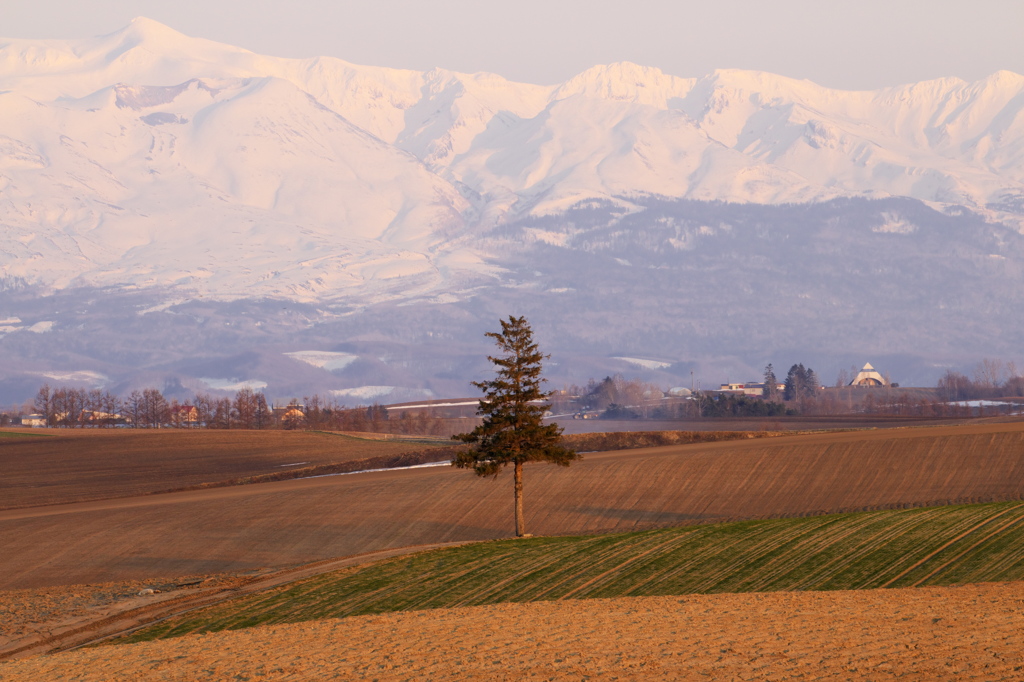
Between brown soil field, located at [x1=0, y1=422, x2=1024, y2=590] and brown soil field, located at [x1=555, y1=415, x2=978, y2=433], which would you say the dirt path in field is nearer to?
brown soil field, located at [x1=0, y1=422, x2=1024, y2=590]

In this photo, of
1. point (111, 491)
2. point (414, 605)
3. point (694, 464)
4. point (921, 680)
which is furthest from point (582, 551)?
point (111, 491)

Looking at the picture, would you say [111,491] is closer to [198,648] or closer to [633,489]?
[633,489]

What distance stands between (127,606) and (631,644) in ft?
67.3

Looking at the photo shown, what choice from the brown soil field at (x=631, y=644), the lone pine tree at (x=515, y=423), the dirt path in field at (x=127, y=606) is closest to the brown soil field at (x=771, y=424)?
the lone pine tree at (x=515, y=423)

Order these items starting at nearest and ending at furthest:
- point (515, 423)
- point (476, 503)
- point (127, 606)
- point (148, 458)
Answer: point (127, 606) < point (515, 423) < point (476, 503) < point (148, 458)

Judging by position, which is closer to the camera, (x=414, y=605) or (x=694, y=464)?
(x=414, y=605)

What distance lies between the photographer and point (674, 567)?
4228 centimetres

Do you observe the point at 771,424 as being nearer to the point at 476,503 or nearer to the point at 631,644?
the point at 476,503

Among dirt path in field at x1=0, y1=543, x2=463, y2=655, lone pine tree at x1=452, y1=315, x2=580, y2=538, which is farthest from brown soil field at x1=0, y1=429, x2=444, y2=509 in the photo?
dirt path in field at x1=0, y1=543, x2=463, y2=655

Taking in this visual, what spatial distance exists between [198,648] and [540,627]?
907 cm

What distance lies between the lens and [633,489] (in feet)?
219

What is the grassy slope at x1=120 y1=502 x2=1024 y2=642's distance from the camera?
38.9m

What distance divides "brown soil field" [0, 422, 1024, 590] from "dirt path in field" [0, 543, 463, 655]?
13.3ft

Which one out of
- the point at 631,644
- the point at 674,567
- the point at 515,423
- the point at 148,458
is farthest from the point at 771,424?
the point at 631,644
